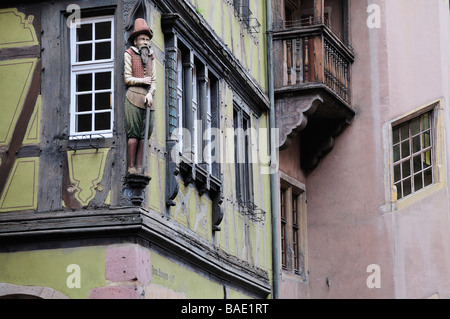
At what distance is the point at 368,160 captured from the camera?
19.8 meters

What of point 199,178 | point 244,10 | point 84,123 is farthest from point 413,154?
point 84,123

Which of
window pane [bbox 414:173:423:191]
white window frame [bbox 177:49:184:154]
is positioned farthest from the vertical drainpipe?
white window frame [bbox 177:49:184:154]

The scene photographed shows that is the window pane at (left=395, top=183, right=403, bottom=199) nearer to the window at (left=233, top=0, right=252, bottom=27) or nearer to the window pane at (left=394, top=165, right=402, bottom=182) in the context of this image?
the window pane at (left=394, top=165, right=402, bottom=182)

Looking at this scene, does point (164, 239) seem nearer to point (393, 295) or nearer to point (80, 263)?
point (80, 263)

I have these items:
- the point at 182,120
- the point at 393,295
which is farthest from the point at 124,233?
the point at 393,295

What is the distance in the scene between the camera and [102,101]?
13047 mm

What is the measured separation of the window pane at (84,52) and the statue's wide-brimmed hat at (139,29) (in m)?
0.52

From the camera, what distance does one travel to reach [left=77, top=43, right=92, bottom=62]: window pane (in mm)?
13219

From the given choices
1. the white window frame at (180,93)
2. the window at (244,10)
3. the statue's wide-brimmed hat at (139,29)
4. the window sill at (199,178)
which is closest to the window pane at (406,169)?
the window at (244,10)

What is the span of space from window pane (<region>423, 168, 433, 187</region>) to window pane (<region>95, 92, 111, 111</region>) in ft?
27.6

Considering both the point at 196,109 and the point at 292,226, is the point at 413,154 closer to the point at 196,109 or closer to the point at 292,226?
the point at 292,226

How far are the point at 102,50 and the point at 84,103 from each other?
0.65 meters
